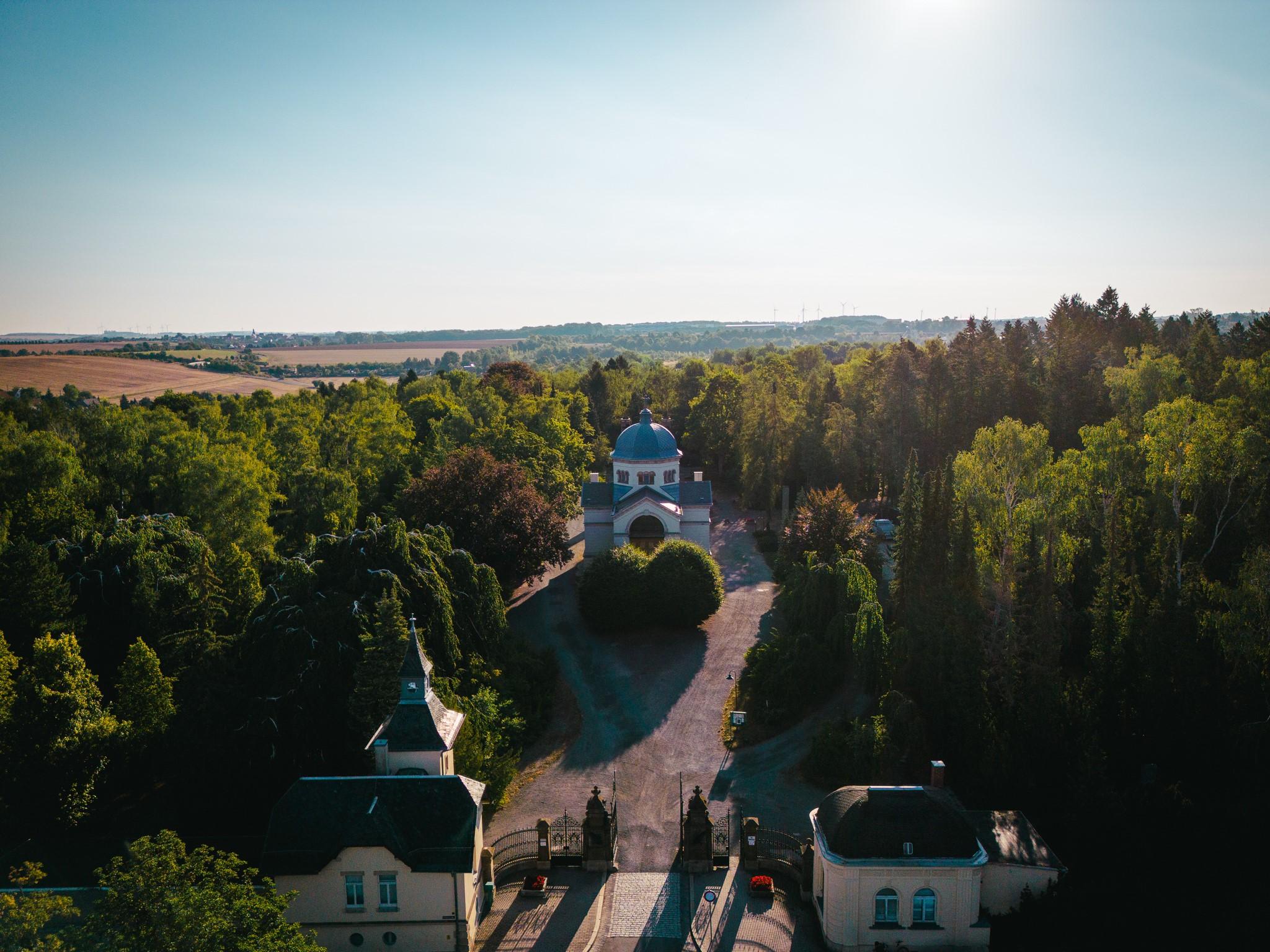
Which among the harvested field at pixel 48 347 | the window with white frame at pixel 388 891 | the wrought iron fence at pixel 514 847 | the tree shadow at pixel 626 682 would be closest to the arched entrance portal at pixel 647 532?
the tree shadow at pixel 626 682

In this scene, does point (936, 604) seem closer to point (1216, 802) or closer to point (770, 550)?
point (1216, 802)

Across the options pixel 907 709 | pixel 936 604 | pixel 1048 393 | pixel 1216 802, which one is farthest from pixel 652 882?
pixel 1048 393

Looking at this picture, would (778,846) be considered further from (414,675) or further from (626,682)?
(626,682)

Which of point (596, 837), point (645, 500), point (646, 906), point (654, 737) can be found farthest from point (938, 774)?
point (645, 500)

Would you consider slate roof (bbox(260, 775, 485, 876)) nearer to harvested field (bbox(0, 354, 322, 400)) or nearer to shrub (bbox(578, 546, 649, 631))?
shrub (bbox(578, 546, 649, 631))

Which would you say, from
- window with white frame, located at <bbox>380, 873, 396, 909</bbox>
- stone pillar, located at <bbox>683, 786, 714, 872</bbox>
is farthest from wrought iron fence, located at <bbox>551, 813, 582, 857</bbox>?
window with white frame, located at <bbox>380, 873, 396, 909</bbox>
